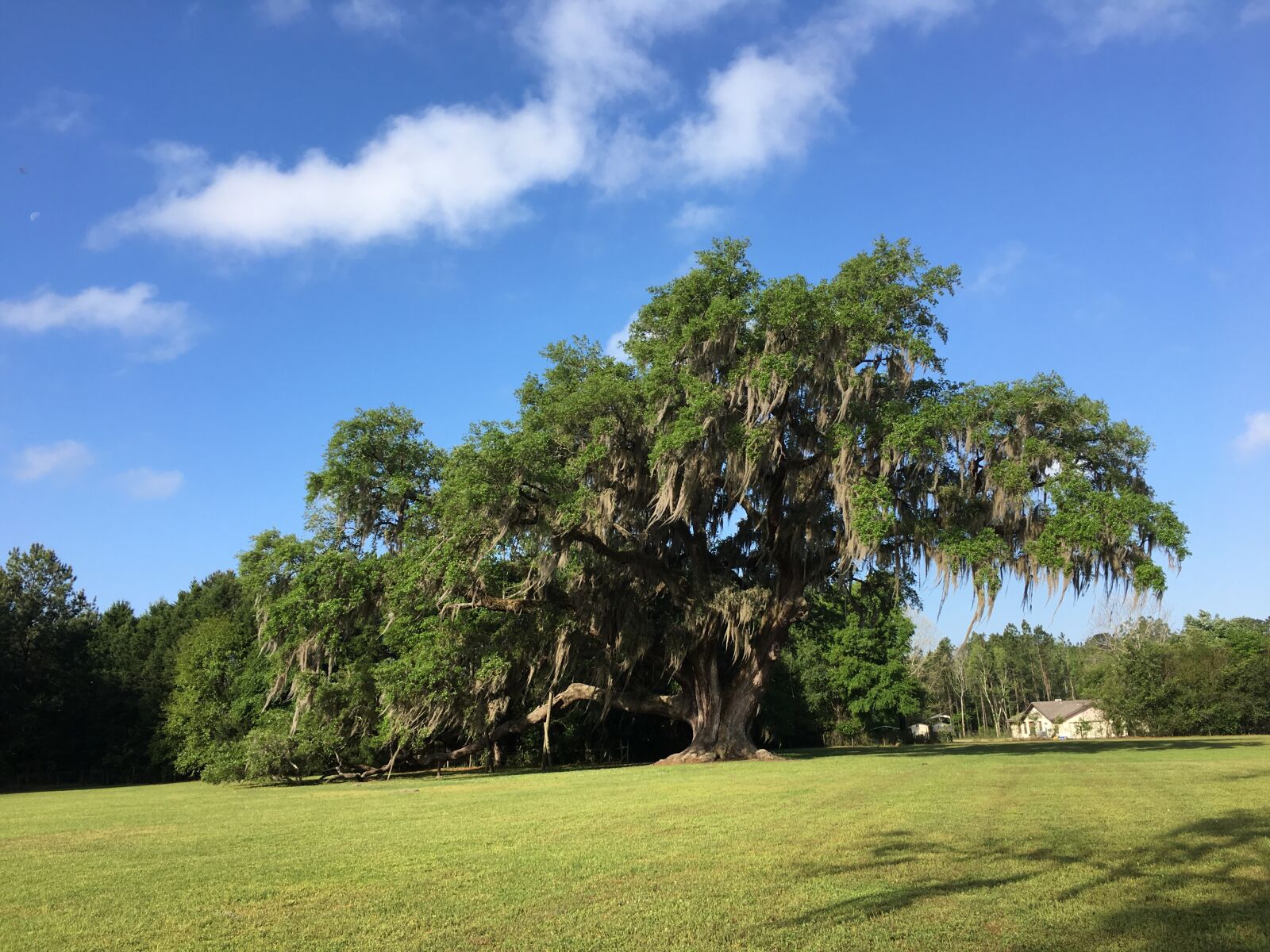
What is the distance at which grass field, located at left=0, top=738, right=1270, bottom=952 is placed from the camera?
4.62 meters

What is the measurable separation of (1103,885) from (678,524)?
19.9 meters

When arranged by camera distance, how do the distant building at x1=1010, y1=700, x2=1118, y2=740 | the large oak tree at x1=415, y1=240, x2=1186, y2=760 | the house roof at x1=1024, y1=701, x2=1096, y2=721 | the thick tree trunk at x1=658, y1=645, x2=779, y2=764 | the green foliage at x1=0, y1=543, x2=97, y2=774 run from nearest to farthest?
the large oak tree at x1=415, y1=240, x2=1186, y2=760
the thick tree trunk at x1=658, y1=645, x2=779, y2=764
the green foliage at x1=0, y1=543, x2=97, y2=774
the distant building at x1=1010, y1=700, x2=1118, y2=740
the house roof at x1=1024, y1=701, x2=1096, y2=721

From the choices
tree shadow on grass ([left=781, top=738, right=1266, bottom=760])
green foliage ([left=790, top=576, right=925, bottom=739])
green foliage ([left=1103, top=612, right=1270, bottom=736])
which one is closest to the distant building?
green foliage ([left=1103, top=612, right=1270, bottom=736])

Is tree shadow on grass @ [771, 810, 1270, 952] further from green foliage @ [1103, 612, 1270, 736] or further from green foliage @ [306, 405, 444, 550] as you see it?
green foliage @ [1103, 612, 1270, 736]

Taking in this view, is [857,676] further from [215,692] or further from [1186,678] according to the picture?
[215,692]

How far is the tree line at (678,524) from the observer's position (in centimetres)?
2186

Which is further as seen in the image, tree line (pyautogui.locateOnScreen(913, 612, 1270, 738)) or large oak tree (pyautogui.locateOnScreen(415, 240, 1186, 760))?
tree line (pyautogui.locateOnScreen(913, 612, 1270, 738))

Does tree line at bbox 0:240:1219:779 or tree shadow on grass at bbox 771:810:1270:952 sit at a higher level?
tree line at bbox 0:240:1219:779

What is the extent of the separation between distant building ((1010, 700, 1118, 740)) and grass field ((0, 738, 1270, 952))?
61468 mm

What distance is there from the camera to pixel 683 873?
245 inches

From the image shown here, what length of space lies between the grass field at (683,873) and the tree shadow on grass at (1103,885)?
25 mm

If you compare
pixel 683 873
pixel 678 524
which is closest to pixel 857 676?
pixel 678 524

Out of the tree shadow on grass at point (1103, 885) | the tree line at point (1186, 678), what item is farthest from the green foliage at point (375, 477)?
the tree line at point (1186, 678)

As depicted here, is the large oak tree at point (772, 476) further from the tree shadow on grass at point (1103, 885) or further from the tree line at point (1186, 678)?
the tree line at point (1186, 678)
